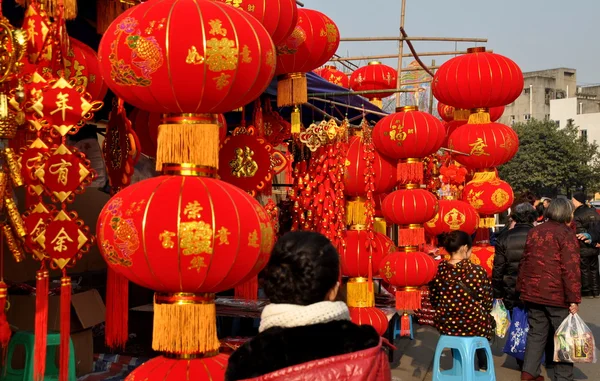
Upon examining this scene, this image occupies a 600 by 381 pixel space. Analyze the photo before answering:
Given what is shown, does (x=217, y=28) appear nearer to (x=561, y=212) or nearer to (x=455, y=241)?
(x=455, y=241)

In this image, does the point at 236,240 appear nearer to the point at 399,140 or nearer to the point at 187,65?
the point at 187,65

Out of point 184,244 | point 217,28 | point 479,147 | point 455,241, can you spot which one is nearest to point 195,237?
point 184,244

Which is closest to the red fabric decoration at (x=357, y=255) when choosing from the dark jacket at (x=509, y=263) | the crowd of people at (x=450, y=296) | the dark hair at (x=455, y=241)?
the crowd of people at (x=450, y=296)

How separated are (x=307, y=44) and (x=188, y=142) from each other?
246cm

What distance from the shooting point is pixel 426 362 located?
7945mm

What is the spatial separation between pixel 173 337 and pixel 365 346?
52.1 inches

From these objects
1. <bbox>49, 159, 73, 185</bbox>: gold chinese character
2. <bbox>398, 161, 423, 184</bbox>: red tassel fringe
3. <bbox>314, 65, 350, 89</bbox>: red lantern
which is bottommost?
<bbox>49, 159, 73, 185</bbox>: gold chinese character

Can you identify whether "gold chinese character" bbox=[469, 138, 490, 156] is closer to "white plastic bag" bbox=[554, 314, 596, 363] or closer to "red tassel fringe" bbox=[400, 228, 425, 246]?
"red tassel fringe" bbox=[400, 228, 425, 246]

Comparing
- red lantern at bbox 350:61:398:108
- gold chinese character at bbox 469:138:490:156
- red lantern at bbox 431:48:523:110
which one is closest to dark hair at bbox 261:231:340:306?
red lantern at bbox 431:48:523:110

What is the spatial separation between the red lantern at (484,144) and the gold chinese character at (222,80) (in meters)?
6.10

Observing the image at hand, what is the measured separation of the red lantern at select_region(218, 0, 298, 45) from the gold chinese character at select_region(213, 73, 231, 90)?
1.34 m

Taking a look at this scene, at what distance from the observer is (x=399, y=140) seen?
22.8ft

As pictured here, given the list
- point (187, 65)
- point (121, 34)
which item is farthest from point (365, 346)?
point (121, 34)

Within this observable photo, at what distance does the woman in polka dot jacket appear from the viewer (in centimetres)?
550
